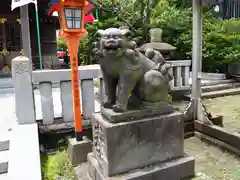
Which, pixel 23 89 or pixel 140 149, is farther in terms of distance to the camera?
pixel 23 89

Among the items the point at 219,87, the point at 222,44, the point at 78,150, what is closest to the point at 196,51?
the point at 78,150

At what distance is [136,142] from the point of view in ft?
8.26

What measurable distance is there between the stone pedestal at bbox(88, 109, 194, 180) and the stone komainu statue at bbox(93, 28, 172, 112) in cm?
24

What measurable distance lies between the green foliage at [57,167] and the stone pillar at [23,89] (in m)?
0.68

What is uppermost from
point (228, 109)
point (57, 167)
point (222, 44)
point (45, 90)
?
point (222, 44)

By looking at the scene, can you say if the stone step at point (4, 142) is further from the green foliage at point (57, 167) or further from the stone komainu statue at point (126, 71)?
the stone komainu statue at point (126, 71)

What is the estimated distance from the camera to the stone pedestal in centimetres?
242

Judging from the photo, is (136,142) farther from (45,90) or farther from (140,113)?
(45,90)

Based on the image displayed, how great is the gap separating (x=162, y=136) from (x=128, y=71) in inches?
35.8

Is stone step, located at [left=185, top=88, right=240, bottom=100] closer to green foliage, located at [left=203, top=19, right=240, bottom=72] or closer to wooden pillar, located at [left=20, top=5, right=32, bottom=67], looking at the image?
green foliage, located at [left=203, top=19, right=240, bottom=72]

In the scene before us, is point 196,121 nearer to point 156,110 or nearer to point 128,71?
point 156,110

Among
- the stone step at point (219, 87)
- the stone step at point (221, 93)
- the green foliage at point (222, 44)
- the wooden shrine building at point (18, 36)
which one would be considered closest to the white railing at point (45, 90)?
the stone step at point (221, 93)

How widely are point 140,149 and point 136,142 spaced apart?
11cm

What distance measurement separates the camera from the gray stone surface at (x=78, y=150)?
329 centimetres
